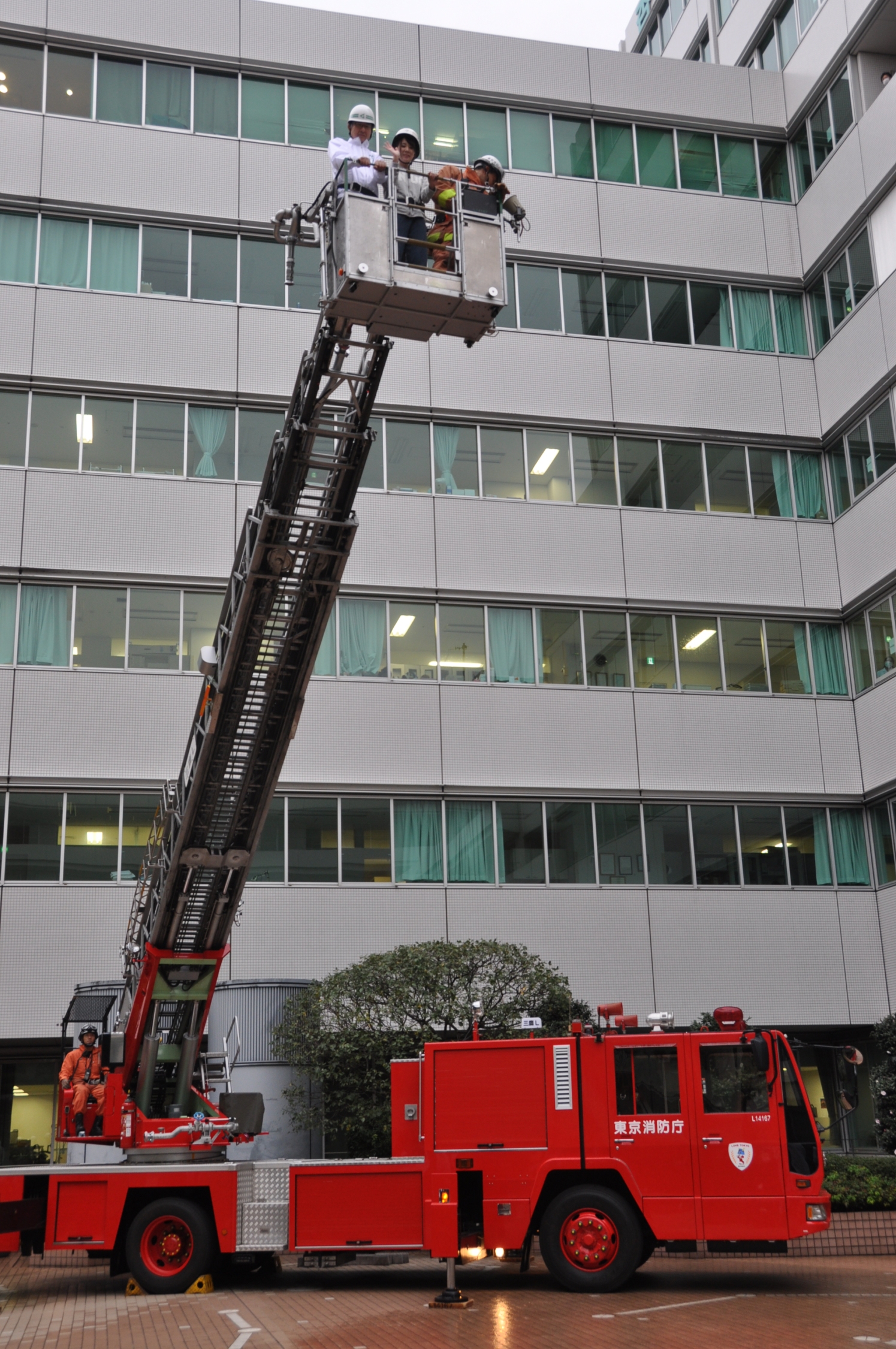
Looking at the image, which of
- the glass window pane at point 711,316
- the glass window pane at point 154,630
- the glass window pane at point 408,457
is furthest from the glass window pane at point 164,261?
the glass window pane at point 711,316

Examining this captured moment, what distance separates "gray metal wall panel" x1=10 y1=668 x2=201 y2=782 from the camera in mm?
22469

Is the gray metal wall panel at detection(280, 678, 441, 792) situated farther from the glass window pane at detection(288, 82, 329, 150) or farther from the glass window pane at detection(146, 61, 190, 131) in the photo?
the glass window pane at detection(146, 61, 190, 131)

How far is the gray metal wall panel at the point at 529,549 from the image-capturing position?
25.2 meters

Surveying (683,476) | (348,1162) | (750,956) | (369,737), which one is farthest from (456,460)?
(348,1162)

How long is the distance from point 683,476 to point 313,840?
11070mm

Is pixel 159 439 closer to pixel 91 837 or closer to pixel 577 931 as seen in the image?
pixel 91 837

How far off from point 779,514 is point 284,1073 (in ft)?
52.2

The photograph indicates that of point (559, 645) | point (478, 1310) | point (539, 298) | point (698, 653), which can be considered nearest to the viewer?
point (478, 1310)

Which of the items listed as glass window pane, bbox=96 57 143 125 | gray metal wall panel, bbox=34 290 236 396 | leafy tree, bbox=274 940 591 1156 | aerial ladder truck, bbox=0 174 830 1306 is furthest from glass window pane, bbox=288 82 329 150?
leafy tree, bbox=274 940 591 1156

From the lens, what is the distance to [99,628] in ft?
77.0

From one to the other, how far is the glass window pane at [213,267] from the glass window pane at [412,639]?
723 cm

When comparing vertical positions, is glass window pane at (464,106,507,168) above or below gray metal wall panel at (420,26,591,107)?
below

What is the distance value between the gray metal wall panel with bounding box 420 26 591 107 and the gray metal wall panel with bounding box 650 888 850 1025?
58.1ft

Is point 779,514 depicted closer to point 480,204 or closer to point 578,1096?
point 578,1096
